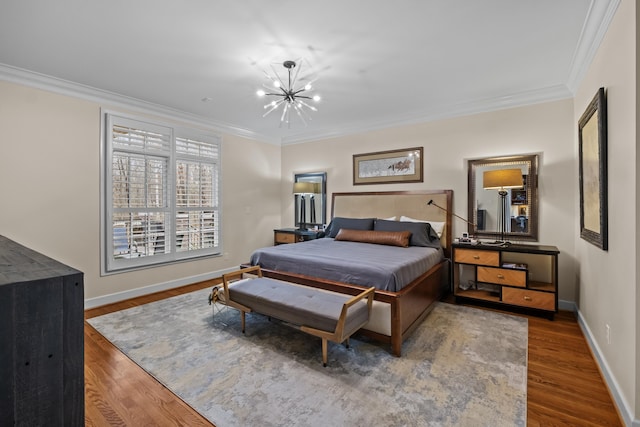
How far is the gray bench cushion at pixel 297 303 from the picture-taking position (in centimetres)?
237

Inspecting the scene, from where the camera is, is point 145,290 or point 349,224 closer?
point 145,290

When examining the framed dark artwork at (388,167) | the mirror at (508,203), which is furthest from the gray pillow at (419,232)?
the framed dark artwork at (388,167)

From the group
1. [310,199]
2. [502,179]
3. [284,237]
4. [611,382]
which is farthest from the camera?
[310,199]

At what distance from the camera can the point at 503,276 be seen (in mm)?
3521

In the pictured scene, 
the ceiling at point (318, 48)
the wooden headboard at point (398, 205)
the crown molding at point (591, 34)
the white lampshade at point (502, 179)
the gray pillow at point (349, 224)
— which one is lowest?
the gray pillow at point (349, 224)

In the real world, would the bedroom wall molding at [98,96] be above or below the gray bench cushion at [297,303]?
above

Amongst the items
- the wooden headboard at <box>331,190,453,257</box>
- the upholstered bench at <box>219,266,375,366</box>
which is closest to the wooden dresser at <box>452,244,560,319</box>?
the wooden headboard at <box>331,190,453,257</box>

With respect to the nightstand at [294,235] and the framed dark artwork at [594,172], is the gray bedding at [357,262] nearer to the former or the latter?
the nightstand at [294,235]

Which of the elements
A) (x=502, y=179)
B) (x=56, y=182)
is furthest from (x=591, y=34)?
(x=56, y=182)

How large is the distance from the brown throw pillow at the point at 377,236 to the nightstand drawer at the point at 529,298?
4.13 ft

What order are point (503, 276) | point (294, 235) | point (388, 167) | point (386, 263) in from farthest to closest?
point (294, 235)
point (388, 167)
point (503, 276)
point (386, 263)

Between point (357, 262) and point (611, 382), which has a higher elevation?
point (357, 262)

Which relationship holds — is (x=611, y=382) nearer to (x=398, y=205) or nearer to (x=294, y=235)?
(x=398, y=205)

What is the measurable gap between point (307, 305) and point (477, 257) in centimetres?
235
